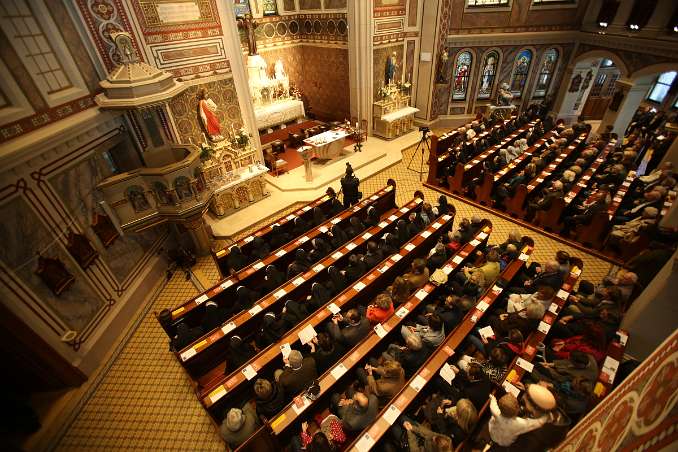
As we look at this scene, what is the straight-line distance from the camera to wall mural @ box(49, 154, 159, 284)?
5.02 metres

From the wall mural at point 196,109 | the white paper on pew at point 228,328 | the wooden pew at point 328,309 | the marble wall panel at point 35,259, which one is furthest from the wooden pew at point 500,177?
the marble wall panel at point 35,259

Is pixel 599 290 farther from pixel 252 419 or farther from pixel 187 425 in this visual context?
pixel 187 425

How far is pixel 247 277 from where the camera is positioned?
222 inches

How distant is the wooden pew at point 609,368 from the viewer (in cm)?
363

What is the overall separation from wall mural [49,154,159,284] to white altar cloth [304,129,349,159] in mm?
5682

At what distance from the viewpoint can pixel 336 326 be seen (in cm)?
455

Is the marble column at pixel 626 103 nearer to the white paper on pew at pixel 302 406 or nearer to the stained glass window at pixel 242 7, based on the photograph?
the stained glass window at pixel 242 7

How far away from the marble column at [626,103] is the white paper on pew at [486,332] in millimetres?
11274

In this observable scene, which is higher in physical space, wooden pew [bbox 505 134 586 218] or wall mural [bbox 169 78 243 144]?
wall mural [bbox 169 78 243 144]

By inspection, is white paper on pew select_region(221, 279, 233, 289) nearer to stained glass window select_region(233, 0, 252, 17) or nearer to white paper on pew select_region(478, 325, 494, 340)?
white paper on pew select_region(478, 325, 494, 340)

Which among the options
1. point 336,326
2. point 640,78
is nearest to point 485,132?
point 640,78

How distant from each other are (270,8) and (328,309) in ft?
39.4

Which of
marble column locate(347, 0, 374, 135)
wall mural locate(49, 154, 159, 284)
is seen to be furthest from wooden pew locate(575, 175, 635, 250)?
wall mural locate(49, 154, 159, 284)

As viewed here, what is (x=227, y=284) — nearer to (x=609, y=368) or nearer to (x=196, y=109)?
(x=196, y=109)
